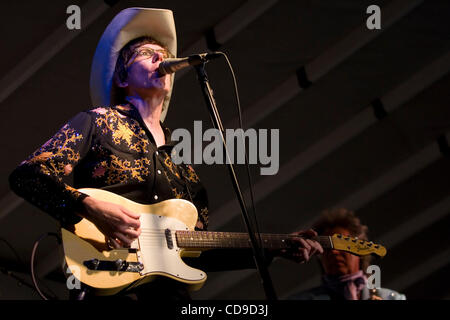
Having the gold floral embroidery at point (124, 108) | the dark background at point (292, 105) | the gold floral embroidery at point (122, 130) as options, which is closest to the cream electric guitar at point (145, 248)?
the gold floral embroidery at point (122, 130)

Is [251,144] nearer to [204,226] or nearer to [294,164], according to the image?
[294,164]

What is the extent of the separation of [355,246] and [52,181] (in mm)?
1654

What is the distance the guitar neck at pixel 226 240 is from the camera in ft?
8.37

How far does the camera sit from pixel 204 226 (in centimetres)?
285

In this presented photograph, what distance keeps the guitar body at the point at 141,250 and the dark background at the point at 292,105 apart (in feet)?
6.35

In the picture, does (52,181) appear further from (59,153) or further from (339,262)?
(339,262)

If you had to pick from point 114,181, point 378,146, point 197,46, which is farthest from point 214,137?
point 114,181

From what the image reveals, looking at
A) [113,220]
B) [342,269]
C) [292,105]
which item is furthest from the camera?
[292,105]

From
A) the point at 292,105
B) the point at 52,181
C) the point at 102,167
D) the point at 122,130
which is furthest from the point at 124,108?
the point at 292,105

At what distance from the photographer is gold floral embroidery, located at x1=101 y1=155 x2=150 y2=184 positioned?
2.50m

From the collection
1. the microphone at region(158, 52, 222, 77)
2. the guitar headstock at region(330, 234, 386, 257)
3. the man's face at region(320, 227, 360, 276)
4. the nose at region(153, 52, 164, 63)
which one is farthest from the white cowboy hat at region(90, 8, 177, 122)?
the man's face at region(320, 227, 360, 276)

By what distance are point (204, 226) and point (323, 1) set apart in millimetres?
2406

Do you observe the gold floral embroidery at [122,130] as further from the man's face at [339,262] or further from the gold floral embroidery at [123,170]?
the man's face at [339,262]

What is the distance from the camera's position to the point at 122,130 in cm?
266
